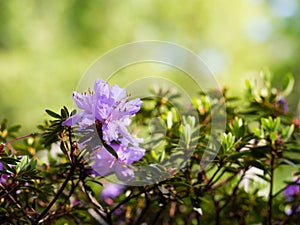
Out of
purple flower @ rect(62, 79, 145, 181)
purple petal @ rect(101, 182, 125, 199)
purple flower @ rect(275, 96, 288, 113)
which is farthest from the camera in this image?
purple petal @ rect(101, 182, 125, 199)

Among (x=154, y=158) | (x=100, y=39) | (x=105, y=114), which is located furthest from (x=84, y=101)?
(x=100, y=39)

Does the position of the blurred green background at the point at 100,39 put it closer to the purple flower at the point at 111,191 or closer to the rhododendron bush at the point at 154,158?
Result: the purple flower at the point at 111,191

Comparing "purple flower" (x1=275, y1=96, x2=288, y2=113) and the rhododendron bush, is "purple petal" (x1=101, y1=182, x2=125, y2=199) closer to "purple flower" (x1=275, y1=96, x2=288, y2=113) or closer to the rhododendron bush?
the rhododendron bush

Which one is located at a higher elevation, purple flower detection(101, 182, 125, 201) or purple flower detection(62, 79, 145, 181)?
purple flower detection(101, 182, 125, 201)

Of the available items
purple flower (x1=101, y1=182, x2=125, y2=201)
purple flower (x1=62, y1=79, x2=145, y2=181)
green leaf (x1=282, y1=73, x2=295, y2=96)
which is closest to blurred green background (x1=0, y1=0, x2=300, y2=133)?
purple flower (x1=101, y1=182, x2=125, y2=201)

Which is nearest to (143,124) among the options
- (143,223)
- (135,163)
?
(143,223)

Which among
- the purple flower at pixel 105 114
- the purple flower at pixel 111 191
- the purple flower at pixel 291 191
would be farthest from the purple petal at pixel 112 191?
the purple flower at pixel 105 114

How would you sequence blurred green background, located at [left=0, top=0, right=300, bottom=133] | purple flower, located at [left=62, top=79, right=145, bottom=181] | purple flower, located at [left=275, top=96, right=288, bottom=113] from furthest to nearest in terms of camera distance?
blurred green background, located at [left=0, top=0, right=300, bottom=133] < purple flower, located at [left=275, top=96, right=288, bottom=113] < purple flower, located at [left=62, top=79, right=145, bottom=181]
